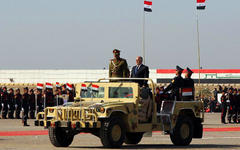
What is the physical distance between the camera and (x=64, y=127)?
58.2 ft

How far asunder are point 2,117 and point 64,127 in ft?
72.5

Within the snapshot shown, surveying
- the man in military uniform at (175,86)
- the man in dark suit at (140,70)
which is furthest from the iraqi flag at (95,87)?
the man in military uniform at (175,86)

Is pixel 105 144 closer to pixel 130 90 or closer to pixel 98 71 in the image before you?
pixel 130 90

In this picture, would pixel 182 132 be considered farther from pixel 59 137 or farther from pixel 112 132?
pixel 59 137

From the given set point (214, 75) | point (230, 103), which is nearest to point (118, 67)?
point (230, 103)

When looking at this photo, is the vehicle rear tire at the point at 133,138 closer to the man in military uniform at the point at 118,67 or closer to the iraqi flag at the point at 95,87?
the man in military uniform at the point at 118,67

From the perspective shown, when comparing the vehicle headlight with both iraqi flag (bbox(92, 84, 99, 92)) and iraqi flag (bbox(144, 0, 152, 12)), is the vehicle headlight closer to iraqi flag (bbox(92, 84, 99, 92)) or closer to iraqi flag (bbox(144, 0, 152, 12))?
iraqi flag (bbox(92, 84, 99, 92))

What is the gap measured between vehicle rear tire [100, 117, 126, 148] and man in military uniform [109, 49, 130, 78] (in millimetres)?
2291

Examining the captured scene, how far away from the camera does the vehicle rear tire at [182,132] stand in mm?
19000

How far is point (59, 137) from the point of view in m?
18.2

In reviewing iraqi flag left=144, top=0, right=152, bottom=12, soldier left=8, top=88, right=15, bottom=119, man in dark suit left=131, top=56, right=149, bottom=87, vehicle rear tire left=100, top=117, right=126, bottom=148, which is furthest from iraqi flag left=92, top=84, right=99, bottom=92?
iraqi flag left=144, top=0, right=152, bottom=12

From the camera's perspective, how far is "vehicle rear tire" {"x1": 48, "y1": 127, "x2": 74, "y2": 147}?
1803 cm

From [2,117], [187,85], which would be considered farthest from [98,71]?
[187,85]

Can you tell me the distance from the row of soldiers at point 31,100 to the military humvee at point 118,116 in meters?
13.3
